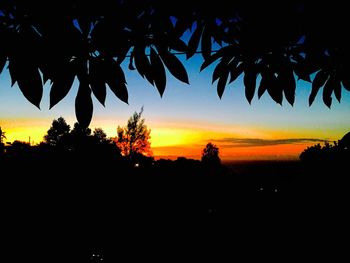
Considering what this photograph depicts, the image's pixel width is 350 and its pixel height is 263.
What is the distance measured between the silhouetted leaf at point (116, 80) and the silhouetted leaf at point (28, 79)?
24 centimetres

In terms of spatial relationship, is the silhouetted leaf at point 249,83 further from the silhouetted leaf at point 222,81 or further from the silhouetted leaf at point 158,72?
the silhouetted leaf at point 158,72

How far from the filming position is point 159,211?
14.9 feet

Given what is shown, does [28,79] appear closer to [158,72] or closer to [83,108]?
[83,108]

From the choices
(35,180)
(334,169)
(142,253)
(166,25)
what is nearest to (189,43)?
(166,25)

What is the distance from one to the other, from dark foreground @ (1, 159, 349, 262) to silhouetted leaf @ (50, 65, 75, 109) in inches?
135

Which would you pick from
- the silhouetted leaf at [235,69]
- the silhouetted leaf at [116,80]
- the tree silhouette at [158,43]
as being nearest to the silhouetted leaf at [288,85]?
the tree silhouette at [158,43]

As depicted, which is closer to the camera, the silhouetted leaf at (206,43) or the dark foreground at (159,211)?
the silhouetted leaf at (206,43)

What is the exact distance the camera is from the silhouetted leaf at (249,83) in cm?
162

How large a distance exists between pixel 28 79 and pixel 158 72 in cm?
52

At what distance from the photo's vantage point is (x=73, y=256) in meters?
3.82

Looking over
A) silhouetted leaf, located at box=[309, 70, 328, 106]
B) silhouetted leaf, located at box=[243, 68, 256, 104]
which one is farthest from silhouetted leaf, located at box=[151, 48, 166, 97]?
silhouetted leaf, located at box=[309, 70, 328, 106]

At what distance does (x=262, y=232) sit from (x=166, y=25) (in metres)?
4.12

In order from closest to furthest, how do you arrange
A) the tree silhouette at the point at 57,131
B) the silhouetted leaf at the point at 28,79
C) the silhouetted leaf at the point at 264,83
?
the silhouetted leaf at the point at 28,79 → the silhouetted leaf at the point at 264,83 → the tree silhouette at the point at 57,131

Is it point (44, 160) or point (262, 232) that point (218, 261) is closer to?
point (262, 232)
